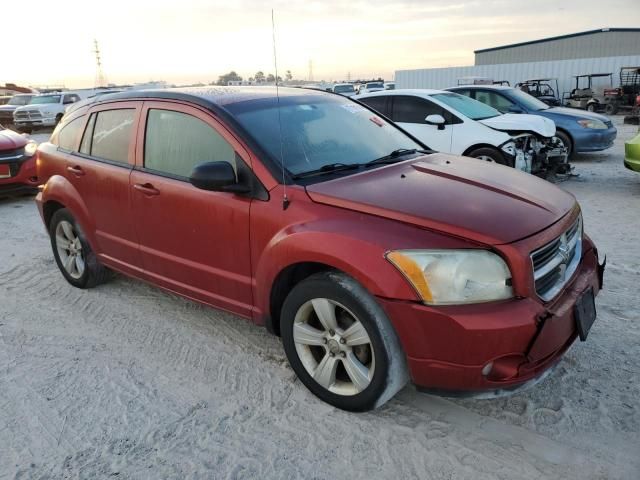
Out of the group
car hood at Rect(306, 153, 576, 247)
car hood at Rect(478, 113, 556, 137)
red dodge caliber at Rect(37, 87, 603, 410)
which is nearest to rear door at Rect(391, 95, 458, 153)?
car hood at Rect(478, 113, 556, 137)

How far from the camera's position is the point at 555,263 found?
8.89ft

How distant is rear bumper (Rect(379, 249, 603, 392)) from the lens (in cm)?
236

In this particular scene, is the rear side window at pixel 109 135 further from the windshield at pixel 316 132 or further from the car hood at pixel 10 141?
the car hood at pixel 10 141

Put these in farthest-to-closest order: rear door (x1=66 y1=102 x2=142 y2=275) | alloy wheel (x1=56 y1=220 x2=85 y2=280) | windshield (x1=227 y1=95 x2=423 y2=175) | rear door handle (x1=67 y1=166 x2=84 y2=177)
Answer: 1. alloy wheel (x1=56 y1=220 x2=85 y2=280)
2. rear door handle (x1=67 y1=166 x2=84 y2=177)
3. rear door (x1=66 y1=102 x2=142 y2=275)
4. windshield (x1=227 y1=95 x2=423 y2=175)

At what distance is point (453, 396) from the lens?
2.56m

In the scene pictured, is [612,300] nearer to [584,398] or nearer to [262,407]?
[584,398]

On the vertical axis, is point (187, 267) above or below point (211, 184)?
below

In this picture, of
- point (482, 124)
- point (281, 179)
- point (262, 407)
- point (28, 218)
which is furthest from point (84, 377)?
point (482, 124)

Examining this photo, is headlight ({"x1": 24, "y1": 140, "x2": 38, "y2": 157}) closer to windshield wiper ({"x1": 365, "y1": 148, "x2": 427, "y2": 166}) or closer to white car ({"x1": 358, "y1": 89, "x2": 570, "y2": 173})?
white car ({"x1": 358, "y1": 89, "x2": 570, "y2": 173})

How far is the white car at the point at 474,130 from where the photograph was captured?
799cm

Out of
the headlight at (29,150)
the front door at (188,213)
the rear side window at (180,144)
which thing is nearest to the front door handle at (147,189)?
the front door at (188,213)

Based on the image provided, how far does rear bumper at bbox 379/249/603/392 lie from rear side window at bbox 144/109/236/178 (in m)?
1.50

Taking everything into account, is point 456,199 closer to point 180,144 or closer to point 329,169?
point 329,169

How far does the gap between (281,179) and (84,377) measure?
5.80 ft
